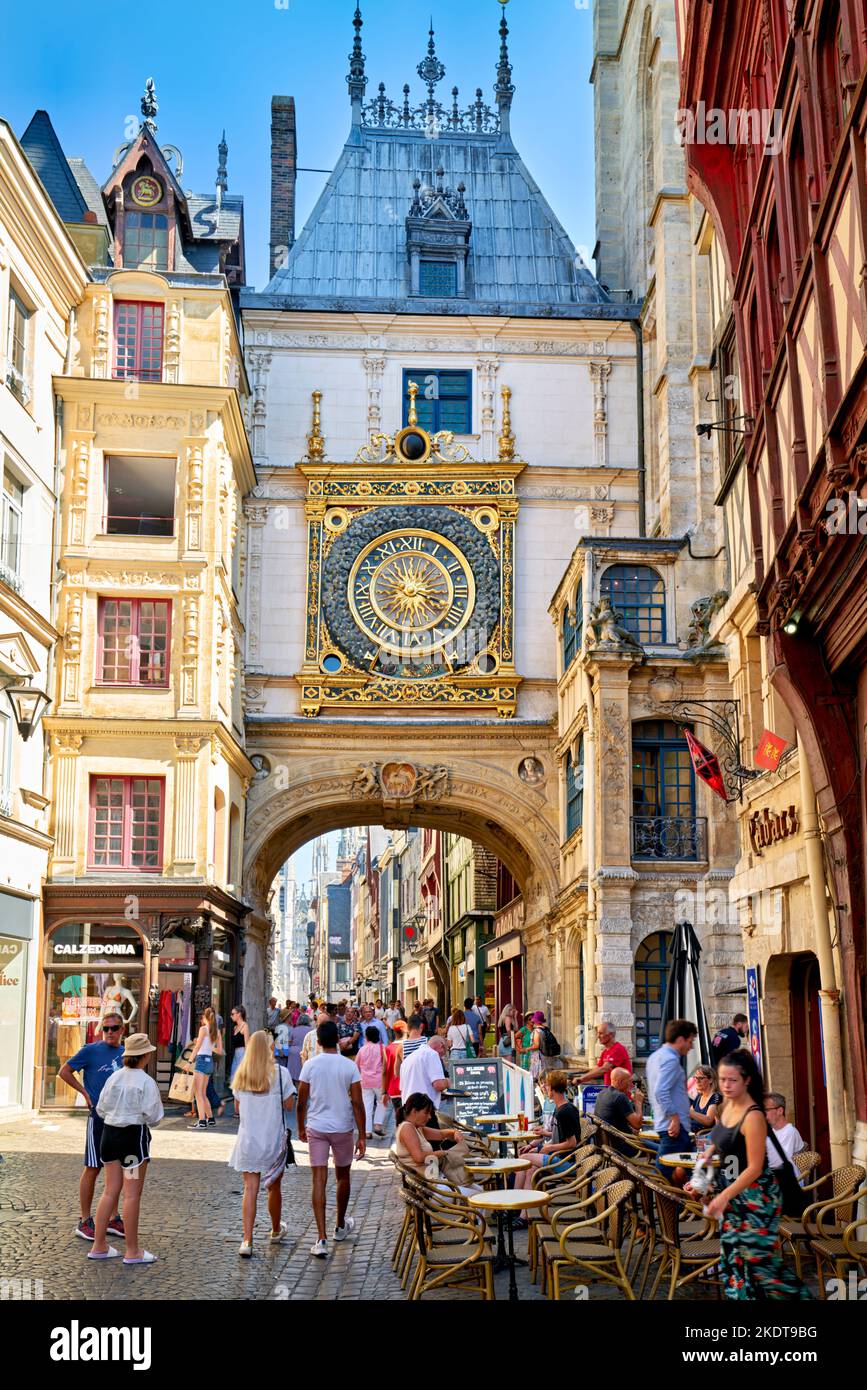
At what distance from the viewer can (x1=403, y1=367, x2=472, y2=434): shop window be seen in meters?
31.2

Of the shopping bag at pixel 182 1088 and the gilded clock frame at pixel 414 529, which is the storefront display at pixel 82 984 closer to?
the shopping bag at pixel 182 1088

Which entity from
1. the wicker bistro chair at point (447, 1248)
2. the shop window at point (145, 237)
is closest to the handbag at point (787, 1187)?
the wicker bistro chair at point (447, 1248)

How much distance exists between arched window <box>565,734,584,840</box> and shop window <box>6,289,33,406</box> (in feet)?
35.1

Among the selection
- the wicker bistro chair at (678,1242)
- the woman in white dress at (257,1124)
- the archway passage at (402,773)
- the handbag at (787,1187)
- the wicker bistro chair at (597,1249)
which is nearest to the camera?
the handbag at (787,1187)

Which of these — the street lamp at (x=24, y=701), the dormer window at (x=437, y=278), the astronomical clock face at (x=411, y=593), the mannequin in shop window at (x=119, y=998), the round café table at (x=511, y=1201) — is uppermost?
the dormer window at (x=437, y=278)

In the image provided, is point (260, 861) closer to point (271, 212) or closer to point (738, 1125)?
point (271, 212)

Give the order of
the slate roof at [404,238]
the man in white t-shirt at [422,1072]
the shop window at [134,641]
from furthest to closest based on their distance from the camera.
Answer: the slate roof at [404,238] → the shop window at [134,641] → the man in white t-shirt at [422,1072]

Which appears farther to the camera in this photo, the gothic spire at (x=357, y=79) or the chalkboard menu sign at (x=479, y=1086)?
the gothic spire at (x=357, y=79)

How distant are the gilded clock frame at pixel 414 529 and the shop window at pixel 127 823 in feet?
17.4

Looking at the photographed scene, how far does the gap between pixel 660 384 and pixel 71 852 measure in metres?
13.6

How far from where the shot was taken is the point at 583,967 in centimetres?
2600

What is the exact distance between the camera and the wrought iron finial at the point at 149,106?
29.2 m

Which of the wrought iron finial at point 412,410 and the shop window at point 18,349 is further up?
the wrought iron finial at point 412,410
